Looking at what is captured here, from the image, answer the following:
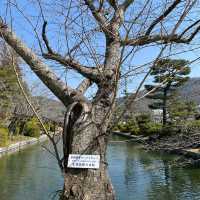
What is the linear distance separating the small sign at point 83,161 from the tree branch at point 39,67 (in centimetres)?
33

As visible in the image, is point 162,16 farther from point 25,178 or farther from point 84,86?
point 25,178

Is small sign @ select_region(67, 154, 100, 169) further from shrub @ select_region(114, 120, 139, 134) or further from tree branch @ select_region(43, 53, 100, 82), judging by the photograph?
shrub @ select_region(114, 120, 139, 134)

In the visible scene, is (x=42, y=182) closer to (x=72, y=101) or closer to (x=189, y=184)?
(x=189, y=184)

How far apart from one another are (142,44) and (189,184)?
28.4 ft

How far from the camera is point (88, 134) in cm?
232

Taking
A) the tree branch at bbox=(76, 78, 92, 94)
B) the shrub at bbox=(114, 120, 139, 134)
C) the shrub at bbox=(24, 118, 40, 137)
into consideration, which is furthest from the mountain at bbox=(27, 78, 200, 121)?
the shrub at bbox=(24, 118, 40, 137)

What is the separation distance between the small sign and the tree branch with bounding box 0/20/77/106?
0.33m

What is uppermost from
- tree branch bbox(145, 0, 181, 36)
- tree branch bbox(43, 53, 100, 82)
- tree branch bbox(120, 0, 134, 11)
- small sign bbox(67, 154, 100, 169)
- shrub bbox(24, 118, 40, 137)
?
shrub bbox(24, 118, 40, 137)

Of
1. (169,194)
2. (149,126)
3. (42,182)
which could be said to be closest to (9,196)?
(42,182)

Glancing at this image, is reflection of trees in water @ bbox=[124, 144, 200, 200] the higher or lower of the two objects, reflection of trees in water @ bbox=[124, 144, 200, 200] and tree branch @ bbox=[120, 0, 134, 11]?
the lower

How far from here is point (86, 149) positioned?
231 centimetres

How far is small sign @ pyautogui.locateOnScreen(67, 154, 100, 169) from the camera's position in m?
2.29

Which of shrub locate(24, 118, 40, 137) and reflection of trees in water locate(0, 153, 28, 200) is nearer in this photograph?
reflection of trees in water locate(0, 153, 28, 200)

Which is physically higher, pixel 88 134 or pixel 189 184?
pixel 88 134
